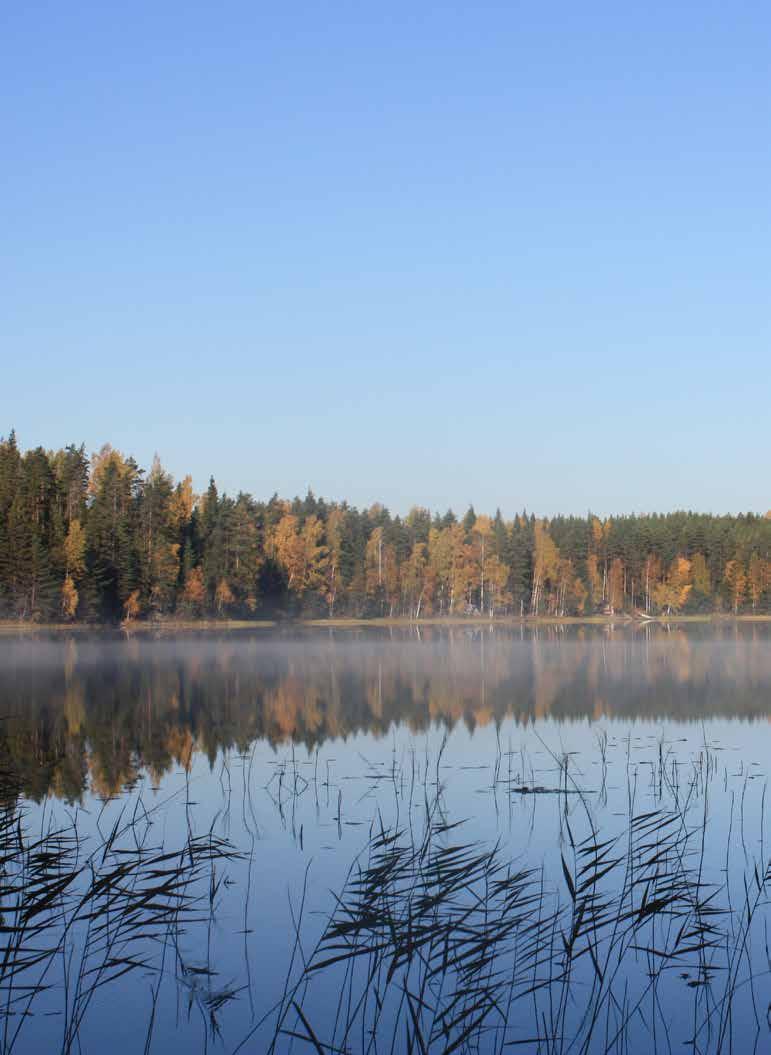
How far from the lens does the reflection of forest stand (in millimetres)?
23609

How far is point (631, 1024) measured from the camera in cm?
884

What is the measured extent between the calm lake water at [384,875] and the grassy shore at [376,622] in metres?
61.8

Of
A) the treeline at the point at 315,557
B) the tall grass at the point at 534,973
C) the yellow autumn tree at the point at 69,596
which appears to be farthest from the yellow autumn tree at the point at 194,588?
the tall grass at the point at 534,973

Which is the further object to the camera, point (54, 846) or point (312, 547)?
point (312, 547)

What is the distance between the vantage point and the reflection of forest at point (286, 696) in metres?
23.6

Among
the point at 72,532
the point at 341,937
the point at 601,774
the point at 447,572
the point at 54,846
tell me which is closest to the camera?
the point at 341,937

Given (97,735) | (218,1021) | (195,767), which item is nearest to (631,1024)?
(218,1021)

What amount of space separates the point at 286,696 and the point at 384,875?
1006 inches

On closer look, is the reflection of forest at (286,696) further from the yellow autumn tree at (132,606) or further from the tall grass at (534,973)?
the yellow autumn tree at (132,606)

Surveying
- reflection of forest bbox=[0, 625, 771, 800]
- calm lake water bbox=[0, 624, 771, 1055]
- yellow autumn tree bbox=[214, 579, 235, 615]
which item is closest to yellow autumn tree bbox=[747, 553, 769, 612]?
yellow autumn tree bbox=[214, 579, 235, 615]

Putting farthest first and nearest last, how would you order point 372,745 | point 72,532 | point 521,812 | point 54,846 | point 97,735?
point 72,532
point 97,735
point 372,745
point 521,812
point 54,846

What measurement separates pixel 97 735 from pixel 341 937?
56.0ft

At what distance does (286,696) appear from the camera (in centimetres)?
3603

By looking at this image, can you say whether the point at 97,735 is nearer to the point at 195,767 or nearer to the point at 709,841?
the point at 195,767
